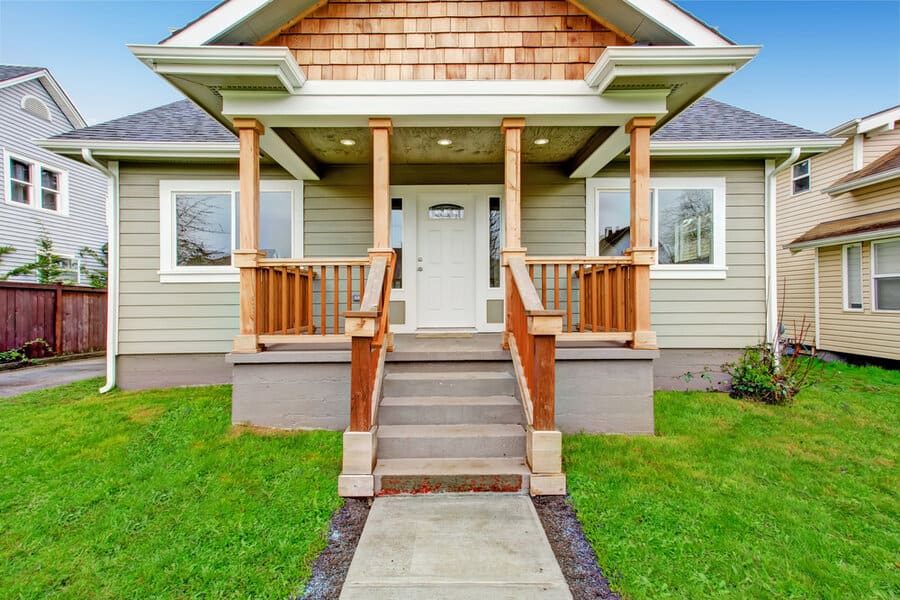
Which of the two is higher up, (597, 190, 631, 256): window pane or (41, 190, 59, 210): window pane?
(41, 190, 59, 210): window pane

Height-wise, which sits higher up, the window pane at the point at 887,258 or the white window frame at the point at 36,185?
the white window frame at the point at 36,185

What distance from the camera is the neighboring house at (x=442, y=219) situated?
3.52 meters

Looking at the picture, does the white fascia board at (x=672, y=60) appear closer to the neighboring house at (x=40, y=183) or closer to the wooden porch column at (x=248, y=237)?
the wooden porch column at (x=248, y=237)

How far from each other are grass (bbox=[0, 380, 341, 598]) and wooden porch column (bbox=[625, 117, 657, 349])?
Result: 9.36 feet

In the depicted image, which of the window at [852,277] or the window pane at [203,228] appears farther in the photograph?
the window at [852,277]

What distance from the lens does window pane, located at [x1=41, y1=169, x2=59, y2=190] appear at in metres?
10.5

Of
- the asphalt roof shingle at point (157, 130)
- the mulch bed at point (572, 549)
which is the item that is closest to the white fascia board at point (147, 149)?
the asphalt roof shingle at point (157, 130)

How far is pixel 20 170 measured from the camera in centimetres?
1001

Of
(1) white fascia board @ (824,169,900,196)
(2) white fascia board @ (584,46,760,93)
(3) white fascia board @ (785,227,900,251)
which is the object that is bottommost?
(3) white fascia board @ (785,227,900,251)

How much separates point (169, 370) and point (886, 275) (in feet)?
38.9

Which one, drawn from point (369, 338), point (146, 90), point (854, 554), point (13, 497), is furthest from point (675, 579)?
point (146, 90)

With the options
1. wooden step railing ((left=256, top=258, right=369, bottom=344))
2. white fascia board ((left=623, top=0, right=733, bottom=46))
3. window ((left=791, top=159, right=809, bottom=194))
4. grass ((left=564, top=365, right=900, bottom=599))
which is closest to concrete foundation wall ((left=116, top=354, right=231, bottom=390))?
wooden step railing ((left=256, top=258, right=369, bottom=344))

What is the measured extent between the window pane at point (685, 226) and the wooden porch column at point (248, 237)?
16.3ft

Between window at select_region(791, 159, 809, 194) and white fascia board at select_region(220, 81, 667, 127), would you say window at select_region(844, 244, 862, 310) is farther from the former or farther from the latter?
white fascia board at select_region(220, 81, 667, 127)
